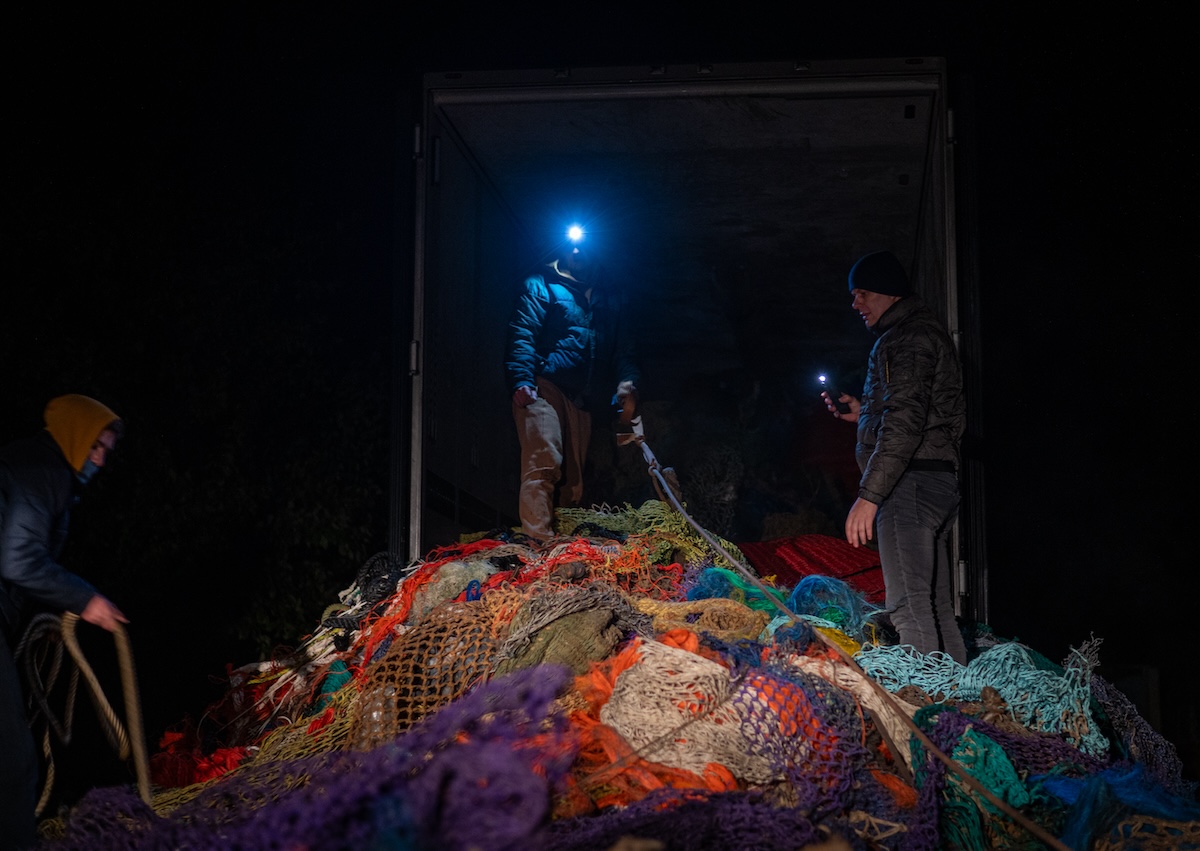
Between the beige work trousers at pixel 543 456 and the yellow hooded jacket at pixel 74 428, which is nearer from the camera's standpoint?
the yellow hooded jacket at pixel 74 428

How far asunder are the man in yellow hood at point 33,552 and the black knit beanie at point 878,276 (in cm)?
337

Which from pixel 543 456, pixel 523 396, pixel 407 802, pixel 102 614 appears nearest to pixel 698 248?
pixel 523 396

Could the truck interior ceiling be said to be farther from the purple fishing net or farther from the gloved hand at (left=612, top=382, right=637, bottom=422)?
the purple fishing net

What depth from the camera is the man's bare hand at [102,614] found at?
3.60m

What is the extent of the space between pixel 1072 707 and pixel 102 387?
6.30 m

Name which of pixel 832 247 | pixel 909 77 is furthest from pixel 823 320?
pixel 909 77

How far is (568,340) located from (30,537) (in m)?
4.40

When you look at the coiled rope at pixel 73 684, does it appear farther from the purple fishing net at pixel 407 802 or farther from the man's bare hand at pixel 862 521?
the man's bare hand at pixel 862 521

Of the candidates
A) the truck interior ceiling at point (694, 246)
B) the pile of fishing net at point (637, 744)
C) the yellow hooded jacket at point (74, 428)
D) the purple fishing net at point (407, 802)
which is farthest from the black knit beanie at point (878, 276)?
the yellow hooded jacket at point (74, 428)

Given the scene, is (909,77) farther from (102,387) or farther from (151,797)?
(102,387)

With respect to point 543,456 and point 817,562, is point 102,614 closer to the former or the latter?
point 543,456

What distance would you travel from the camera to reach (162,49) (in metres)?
7.73

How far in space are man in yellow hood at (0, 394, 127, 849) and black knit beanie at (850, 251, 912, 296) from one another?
11.1 feet

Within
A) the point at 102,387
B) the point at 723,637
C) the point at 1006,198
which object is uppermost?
the point at 1006,198
